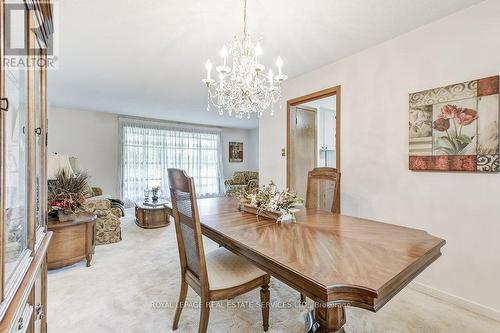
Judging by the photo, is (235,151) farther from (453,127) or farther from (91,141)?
(453,127)

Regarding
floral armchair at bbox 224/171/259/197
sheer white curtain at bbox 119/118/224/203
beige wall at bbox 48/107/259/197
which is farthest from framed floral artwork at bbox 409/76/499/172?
beige wall at bbox 48/107/259/197

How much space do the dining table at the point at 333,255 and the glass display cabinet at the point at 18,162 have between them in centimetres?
82

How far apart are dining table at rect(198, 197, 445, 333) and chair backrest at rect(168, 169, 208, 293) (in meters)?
0.14

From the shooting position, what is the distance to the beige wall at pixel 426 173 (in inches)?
69.9

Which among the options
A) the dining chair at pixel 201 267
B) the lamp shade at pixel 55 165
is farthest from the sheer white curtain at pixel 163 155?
the dining chair at pixel 201 267

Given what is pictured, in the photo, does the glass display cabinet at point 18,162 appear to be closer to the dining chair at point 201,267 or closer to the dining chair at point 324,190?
the dining chair at point 201,267

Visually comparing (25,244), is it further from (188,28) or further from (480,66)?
(480,66)

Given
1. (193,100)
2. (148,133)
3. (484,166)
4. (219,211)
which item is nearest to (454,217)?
(484,166)

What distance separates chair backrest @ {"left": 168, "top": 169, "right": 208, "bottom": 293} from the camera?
1.28m

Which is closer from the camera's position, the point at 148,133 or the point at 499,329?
the point at 499,329

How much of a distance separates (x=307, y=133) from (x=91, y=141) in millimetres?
4977

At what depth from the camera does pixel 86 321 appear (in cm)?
168

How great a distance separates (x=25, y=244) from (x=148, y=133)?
571 cm

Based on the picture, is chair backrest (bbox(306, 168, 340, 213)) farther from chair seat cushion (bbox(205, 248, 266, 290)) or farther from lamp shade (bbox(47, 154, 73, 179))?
lamp shade (bbox(47, 154, 73, 179))
